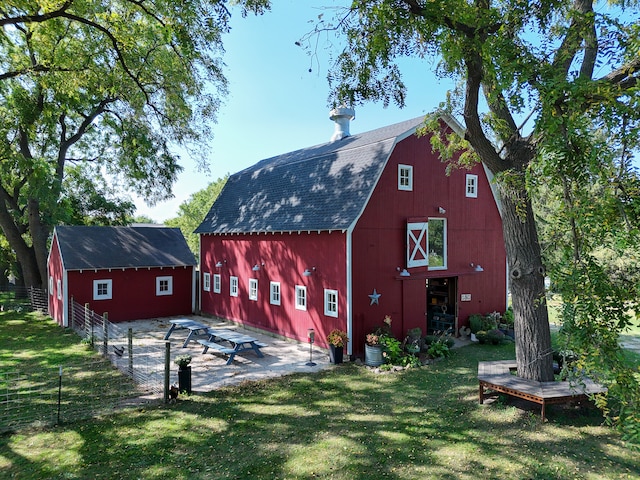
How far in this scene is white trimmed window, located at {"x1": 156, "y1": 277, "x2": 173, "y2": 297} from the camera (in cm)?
1936

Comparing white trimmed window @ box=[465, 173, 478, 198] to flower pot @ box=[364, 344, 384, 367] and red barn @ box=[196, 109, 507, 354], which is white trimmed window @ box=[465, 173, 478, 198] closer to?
red barn @ box=[196, 109, 507, 354]

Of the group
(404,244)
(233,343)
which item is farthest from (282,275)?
(404,244)

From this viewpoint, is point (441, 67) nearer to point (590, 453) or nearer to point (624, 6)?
point (624, 6)

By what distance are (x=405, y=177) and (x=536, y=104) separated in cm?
794

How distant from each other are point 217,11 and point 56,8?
5.82 metres

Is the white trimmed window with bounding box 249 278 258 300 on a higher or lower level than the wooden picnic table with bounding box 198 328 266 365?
higher

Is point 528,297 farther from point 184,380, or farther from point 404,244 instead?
point 184,380

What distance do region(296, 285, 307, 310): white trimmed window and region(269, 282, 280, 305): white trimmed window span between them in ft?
3.99

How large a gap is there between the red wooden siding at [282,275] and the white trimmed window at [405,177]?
9.74ft

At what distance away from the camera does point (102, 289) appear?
17.9 metres

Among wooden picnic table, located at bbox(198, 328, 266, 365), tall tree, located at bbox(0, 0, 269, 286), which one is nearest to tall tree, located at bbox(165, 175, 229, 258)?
tall tree, located at bbox(0, 0, 269, 286)

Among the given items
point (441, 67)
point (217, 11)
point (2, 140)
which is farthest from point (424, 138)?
point (2, 140)

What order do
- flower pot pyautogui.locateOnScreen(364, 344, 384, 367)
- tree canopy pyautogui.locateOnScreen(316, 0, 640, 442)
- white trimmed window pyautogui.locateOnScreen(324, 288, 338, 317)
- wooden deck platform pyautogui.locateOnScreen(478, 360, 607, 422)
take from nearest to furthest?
tree canopy pyautogui.locateOnScreen(316, 0, 640, 442)
wooden deck platform pyautogui.locateOnScreen(478, 360, 607, 422)
flower pot pyautogui.locateOnScreen(364, 344, 384, 367)
white trimmed window pyautogui.locateOnScreen(324, 288, 338, 317)

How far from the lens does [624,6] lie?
8070mm
